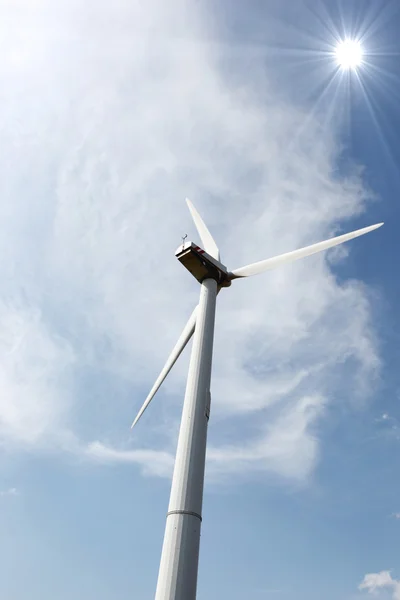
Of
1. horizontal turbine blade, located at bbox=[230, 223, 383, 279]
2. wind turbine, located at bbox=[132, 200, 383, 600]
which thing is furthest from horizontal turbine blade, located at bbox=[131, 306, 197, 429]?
horizontal turbine blade, located at bbox=[230, 223, 383, 279]

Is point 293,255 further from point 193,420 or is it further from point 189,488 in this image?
point 189,488

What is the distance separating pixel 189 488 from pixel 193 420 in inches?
141

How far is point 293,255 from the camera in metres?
32.7

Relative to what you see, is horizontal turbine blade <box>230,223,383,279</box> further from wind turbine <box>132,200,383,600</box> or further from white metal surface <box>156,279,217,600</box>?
white metal surface <box>156,279,217,600</box>

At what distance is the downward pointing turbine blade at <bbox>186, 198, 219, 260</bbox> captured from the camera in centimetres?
3559

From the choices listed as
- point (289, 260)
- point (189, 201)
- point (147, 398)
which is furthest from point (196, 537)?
point (189, 201)

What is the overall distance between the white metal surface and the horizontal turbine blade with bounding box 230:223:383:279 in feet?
26.3

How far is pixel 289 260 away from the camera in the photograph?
32.7 meters

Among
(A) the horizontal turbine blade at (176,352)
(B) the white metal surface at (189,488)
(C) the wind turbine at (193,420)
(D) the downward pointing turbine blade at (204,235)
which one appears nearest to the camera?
(B) the white metal surface at (189,488)

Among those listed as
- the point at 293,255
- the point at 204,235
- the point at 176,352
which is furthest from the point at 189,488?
the point at 204,235

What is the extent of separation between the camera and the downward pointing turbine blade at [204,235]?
35.6 meters

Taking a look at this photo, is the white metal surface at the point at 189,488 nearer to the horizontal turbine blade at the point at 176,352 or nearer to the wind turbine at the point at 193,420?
the wind turbine at the point at 193,420

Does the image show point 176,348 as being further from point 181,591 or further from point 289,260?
point 181,591

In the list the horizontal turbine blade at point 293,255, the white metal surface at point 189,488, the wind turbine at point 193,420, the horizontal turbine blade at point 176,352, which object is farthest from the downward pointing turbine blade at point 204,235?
the white metal surface at point 189,488
